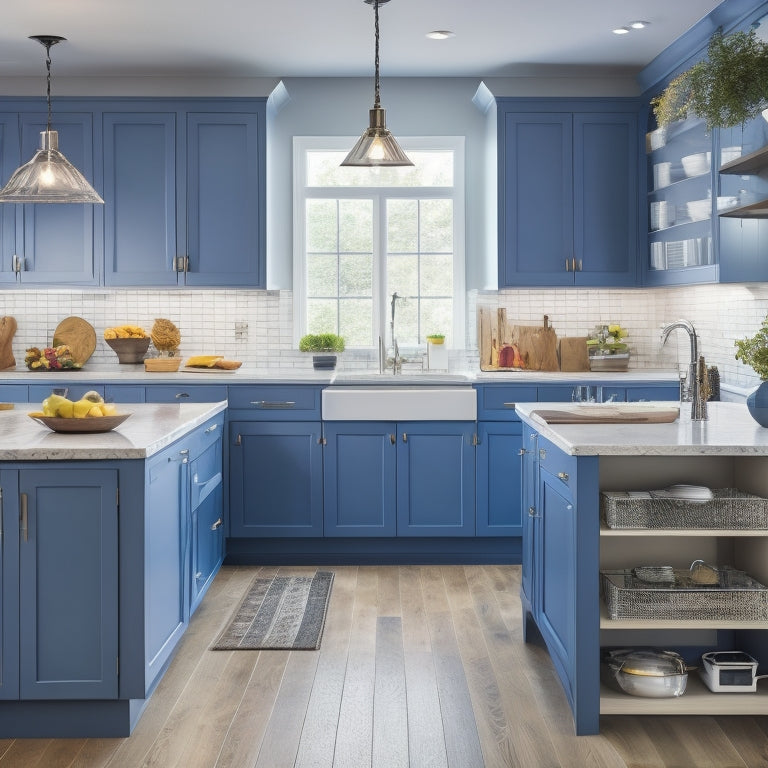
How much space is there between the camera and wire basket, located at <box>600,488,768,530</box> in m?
2.94

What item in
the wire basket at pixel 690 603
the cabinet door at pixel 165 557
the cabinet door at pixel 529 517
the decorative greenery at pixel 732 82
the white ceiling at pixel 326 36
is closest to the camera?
the wire basket at pixel 690 603

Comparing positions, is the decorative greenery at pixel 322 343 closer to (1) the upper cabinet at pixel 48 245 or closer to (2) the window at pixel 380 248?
(2) the window at pixel 380 248

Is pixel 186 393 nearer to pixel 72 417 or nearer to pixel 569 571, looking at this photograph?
pixel 72 417

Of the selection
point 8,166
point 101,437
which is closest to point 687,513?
point 101,437

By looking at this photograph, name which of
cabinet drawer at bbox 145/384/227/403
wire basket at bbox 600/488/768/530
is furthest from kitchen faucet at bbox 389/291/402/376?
wire basket at bbox 600/488/768/530

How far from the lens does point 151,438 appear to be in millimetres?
3172

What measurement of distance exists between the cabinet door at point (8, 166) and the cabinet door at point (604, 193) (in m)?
3.29

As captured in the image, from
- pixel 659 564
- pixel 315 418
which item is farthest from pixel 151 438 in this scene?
pixel 315 418

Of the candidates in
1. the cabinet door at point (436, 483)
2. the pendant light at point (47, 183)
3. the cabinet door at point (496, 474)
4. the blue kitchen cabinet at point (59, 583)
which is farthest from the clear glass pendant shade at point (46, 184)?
the cabinet door at point (496, 474)

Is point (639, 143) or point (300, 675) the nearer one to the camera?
point (300, 675)

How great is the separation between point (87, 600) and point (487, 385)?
282 centimetres

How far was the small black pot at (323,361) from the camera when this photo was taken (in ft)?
18.7

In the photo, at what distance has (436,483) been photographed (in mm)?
5293

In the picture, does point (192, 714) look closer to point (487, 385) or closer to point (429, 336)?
point (487, 385)
